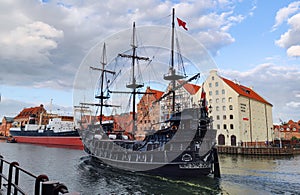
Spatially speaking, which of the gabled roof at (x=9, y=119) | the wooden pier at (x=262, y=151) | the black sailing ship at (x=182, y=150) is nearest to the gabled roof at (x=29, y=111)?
the gabled roof at (x=9, y=119)

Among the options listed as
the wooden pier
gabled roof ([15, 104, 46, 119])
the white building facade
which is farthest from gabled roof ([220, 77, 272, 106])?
gabled roof ([15, 104, 46, 119])

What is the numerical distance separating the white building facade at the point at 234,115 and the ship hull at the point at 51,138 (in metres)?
A: 38.3

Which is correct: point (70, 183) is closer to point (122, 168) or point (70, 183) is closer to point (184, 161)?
point (122, 168)

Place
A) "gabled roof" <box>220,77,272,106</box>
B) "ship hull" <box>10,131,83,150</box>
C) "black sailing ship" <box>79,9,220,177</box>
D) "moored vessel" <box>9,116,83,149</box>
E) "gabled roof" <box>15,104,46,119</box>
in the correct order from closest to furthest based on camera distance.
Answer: "black sailing ship" <box>79,9,220,177</box> < "gabled roof" <box>220,77,272,106</box> < "ship hull" <box>10,131,83,150</box> < "moored vessel" <box>9,116,83,149</box> < "gabled roof" <box>15,104,46,119</box>

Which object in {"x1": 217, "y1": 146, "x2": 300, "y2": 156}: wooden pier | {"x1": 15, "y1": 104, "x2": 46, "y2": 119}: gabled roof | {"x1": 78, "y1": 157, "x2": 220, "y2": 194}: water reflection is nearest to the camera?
{"x1": 78, "y1": 157, "x2": 220, "y2": 194}: water reflection

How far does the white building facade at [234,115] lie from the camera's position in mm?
60750

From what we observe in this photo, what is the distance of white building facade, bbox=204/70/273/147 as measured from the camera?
199 feet

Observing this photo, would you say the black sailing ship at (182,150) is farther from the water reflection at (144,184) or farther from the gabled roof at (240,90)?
the gabled roof at (240,90)

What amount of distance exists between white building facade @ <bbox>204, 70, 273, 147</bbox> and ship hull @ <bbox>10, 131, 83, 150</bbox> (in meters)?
38.3

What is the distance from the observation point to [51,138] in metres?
78.6

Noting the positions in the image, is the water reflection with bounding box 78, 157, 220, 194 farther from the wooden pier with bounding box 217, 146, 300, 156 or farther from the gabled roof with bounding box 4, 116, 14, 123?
the gabled roof with bounding box 4, 116, 14, 123

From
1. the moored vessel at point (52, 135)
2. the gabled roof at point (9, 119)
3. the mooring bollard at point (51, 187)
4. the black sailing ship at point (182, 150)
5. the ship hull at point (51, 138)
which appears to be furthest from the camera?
the gabled roof at point (9, 119)

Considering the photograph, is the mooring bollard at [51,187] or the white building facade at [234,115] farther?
the white building facade at [234,115]

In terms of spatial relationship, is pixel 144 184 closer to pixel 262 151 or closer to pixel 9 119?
pixel 262 151
